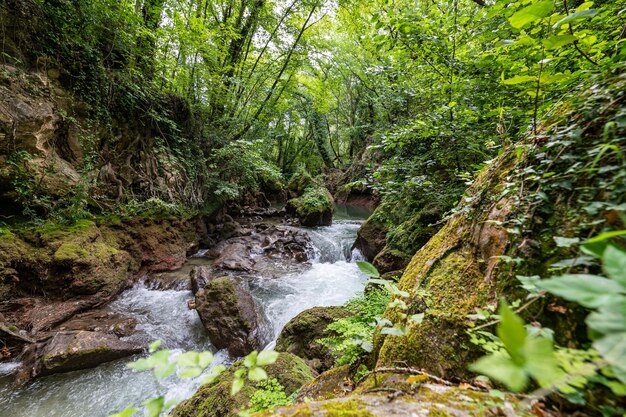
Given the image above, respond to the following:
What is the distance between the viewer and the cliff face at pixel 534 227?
1.01 m

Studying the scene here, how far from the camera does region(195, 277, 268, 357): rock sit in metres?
4.63

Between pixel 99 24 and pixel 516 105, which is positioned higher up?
pixel 99 24

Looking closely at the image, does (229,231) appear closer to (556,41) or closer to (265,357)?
(265,357)

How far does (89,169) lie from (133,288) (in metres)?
2.92

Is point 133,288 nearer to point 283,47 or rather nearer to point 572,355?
point 572,355

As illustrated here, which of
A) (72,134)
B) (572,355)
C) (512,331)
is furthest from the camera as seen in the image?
(72,134)

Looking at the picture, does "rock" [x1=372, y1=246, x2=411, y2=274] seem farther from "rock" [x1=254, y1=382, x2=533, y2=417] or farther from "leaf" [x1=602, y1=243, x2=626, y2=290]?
"leaf" [x1=602, y1=243, x2=626, y2=290]

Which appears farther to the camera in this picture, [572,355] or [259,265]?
[259,265]

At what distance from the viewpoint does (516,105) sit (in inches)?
124

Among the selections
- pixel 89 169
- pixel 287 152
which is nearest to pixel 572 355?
pixel 89 169

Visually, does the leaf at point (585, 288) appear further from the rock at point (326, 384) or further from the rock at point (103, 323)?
the rock at point (103, 323)

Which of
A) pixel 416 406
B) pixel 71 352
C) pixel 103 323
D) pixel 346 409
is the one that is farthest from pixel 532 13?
pixel 103 323

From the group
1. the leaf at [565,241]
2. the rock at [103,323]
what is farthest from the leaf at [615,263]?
the rock at [103,323]

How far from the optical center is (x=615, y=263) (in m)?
0.45
